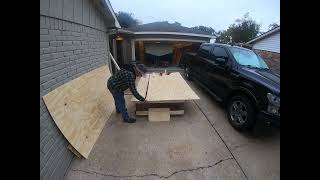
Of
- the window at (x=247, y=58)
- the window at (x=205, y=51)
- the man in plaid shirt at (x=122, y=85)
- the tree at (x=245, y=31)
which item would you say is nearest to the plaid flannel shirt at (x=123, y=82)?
the man in plaid shirt at (x=122, y=85)

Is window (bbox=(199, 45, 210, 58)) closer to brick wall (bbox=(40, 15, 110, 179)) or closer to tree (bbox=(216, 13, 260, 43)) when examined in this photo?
brick wall (bbox=(40, 15, 110, 179))

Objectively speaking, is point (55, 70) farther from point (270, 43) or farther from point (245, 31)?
point (245, 31)

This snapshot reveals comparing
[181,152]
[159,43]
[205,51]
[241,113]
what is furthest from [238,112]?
[159,43]

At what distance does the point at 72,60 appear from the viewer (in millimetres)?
5000

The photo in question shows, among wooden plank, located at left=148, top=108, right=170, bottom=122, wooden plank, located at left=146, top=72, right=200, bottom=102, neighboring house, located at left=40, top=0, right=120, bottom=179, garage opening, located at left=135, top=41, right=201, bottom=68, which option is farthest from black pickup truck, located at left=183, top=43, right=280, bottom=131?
garage opening, located at left=135, top=41, right=201, bottom=68

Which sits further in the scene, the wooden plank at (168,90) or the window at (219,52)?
the window at (219,52)

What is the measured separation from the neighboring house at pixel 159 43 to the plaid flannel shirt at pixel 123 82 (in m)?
10.2

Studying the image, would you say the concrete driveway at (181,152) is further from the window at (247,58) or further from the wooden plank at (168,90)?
the window at (247,58)

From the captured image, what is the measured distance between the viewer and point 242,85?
5371mm

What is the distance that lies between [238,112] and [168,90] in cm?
231

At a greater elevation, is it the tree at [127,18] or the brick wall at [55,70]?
the tree at [127,18]

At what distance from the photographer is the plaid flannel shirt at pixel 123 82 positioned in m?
5.79
